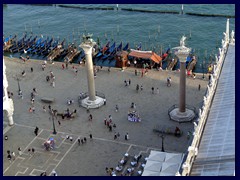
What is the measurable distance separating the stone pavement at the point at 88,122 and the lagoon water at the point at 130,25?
19.8 metres

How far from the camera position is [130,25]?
115 m

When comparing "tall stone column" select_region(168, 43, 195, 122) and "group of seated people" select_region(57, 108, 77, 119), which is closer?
"tall stone column" select_region(168, 43, 195, 122)

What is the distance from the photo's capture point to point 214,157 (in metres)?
45.0

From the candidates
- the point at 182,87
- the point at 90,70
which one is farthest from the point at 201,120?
the point at 90,70

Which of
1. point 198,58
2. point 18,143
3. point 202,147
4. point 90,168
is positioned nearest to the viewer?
point 202,147

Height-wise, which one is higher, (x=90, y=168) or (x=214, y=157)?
(x=214, y=157)

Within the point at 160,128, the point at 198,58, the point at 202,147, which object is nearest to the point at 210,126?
the point at 202,147

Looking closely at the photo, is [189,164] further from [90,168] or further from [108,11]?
[108,11]

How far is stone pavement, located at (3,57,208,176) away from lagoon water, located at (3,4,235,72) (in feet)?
64.9

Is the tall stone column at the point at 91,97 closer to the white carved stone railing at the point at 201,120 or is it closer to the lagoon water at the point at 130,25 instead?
the white carved stone railing at the point at 201,120

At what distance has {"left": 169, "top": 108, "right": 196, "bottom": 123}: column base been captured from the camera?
68.1 meters

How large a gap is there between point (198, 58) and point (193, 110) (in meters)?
26.5

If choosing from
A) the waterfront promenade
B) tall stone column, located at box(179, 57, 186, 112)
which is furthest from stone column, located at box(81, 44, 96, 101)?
the waterfront promenade

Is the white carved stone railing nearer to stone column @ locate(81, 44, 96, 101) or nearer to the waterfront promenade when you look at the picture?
the waterfront promenade
